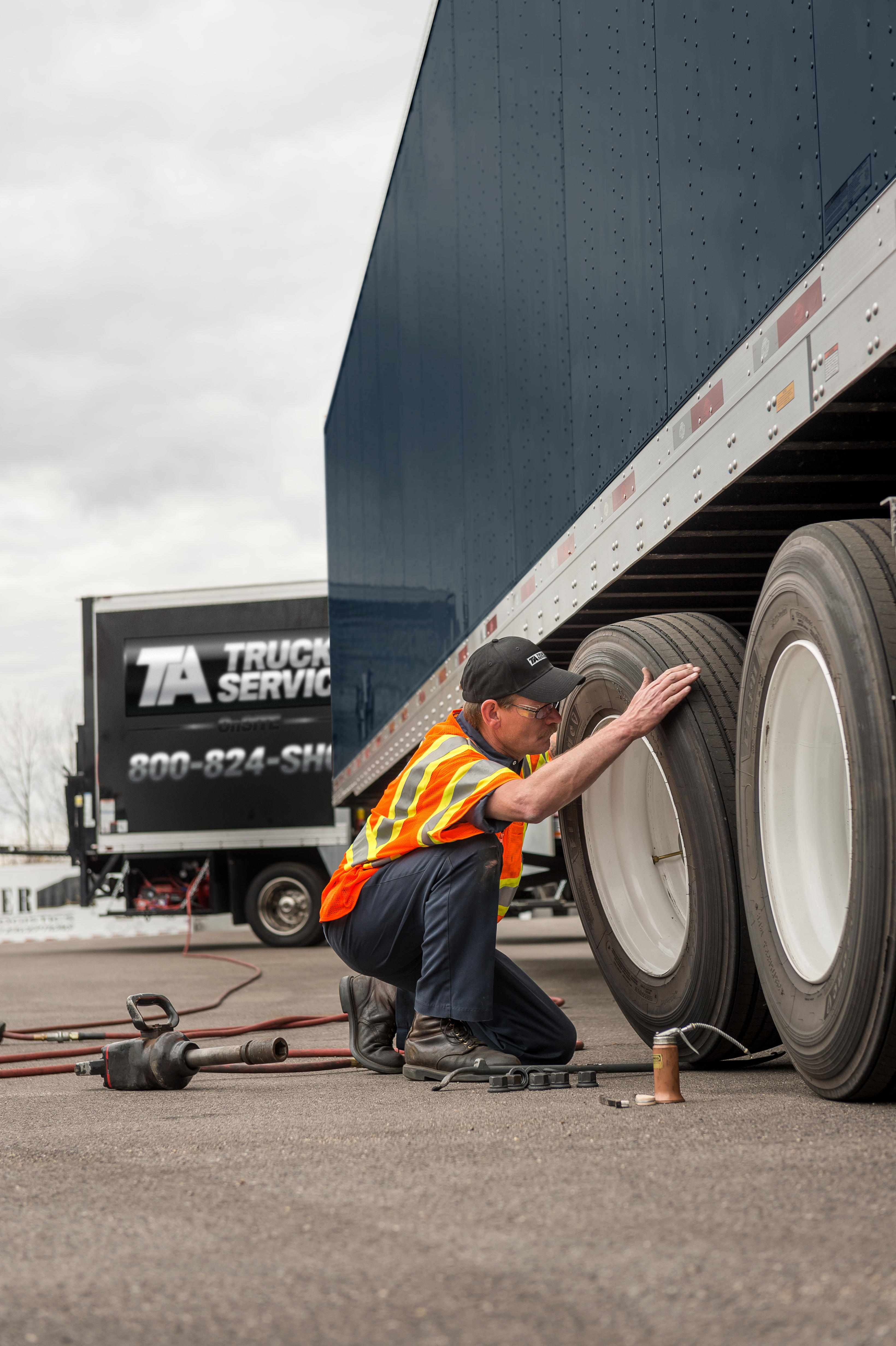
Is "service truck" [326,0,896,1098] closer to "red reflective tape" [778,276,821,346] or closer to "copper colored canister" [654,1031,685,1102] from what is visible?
"red reflective tape" [778,276,821,346]

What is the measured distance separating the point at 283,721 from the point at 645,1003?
33.3 feet

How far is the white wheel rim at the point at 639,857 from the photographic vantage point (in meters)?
3.62

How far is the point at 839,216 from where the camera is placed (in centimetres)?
225

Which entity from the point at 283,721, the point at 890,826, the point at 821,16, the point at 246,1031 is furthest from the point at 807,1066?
the point at 283,721

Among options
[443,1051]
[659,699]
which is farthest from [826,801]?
[443,1051]

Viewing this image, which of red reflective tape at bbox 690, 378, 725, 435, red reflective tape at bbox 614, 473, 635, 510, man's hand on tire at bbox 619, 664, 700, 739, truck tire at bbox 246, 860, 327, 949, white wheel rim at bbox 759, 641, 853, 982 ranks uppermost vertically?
red reflective tape at bbox 690, 378, 725, 435

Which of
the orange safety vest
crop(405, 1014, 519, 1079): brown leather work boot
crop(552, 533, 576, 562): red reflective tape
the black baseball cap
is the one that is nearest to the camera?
crop(405, 1014, 519, 1079): brown leather work boot

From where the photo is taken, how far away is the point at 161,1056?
3.44 metres

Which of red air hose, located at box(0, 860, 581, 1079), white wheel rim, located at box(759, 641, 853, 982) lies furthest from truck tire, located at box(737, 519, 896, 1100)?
red air hose, located at box(0, 860, 581, 1079)

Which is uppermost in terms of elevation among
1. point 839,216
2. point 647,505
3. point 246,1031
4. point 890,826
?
point 839,216

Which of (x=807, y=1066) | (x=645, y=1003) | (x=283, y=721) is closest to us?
(x=807, y=1066)

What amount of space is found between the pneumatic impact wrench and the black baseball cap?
1.08 meters

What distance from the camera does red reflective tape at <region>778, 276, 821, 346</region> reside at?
2.33 m

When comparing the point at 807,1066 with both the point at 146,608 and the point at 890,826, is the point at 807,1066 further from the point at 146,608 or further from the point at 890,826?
the point at 146,608
